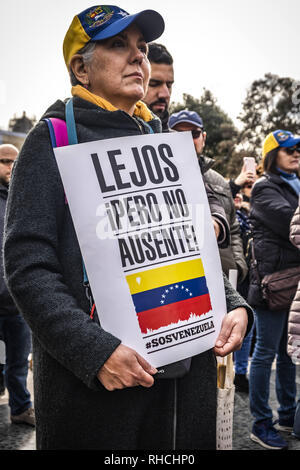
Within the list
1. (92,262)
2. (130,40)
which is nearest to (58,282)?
(92,262)

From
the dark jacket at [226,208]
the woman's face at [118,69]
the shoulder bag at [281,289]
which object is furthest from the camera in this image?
the shoulder bag at [281,289]

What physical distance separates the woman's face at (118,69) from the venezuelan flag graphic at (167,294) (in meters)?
0.51

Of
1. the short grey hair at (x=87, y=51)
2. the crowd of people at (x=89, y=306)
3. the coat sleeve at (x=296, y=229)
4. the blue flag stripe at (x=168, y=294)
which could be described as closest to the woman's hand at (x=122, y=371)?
the crowd of people at (x=89, y=306)

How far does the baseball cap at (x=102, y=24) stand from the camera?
130cm

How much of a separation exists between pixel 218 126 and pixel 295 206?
30.1 m

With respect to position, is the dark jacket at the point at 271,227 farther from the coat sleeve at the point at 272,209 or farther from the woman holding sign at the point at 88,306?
the woman holding sign at the point at 88,306

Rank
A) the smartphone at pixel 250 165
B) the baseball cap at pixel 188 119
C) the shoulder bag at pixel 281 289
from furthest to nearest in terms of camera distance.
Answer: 1. the smartphone at pixel 250 165
2. the shoulder bag at pixel 281 289
3. the baseball cap at pixel 188 119

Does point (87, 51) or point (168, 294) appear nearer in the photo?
point (168, 294)

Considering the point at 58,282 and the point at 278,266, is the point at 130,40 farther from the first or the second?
the point at 278,266

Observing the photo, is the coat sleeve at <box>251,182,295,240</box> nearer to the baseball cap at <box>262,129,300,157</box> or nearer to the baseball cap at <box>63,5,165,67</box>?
the baseball cap at <box>262,129,300,157</box>

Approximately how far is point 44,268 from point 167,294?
0.31 m

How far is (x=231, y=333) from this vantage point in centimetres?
131

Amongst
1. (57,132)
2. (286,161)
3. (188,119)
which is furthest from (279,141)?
(57,132)

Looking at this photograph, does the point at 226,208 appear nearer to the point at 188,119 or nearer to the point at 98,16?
the point at 188,119
